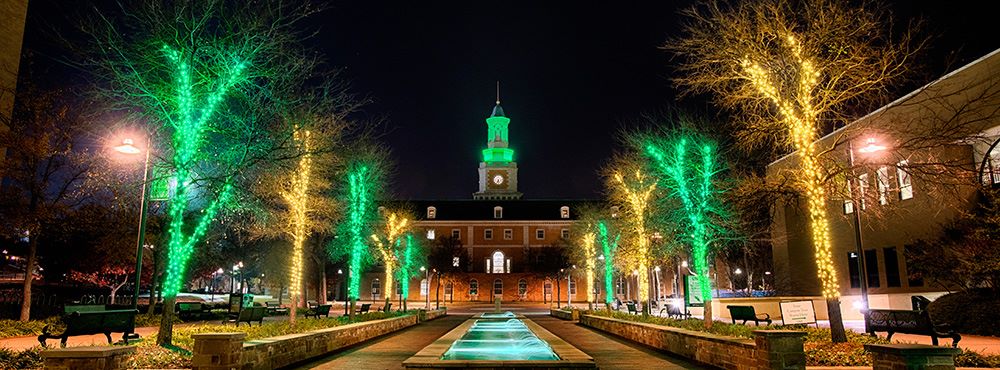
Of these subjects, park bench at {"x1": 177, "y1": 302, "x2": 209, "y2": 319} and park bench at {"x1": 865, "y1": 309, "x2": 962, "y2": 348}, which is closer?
park bench at {"x1": 865, "y1": 309, "x2": 962, "y2": 348}

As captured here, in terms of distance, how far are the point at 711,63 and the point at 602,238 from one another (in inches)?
853

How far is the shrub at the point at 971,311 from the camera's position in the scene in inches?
736

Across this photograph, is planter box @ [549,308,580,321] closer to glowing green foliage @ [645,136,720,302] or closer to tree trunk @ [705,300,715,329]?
glowing green foliage @ [645,136,720,302]

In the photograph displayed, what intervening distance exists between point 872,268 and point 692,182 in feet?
49.0

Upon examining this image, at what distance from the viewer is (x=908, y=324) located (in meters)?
13.6

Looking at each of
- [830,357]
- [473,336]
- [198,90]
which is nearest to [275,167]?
[198,90]

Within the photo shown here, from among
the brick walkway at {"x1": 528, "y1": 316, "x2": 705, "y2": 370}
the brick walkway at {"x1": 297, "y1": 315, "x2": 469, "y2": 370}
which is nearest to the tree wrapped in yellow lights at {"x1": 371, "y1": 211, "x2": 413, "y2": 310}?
the brick walkway at {"x1": 297, "y1": 315, "x2": 469, "y2": 370}

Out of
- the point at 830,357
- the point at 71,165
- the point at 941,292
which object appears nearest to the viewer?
the point at 830,357

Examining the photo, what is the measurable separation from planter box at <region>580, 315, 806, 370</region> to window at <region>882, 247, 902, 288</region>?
695 inches

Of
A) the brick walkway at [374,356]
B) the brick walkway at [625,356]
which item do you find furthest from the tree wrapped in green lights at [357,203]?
the brick walkway at [625,356]

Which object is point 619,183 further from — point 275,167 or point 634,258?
point 275,167

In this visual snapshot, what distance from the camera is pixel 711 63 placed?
614 inches

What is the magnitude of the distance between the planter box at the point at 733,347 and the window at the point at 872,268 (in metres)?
18.3

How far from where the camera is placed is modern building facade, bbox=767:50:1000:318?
15.1m
